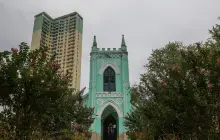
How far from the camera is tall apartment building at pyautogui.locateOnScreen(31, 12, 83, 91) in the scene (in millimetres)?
69750

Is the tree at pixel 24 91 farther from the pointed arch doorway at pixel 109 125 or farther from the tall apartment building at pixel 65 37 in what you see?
the tall apartment building at pixel 65 37

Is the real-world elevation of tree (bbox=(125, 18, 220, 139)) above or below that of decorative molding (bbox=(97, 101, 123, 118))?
below

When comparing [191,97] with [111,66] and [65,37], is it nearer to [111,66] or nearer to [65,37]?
[111,66]

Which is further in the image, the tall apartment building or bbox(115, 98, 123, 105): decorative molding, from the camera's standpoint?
the tall apartment building

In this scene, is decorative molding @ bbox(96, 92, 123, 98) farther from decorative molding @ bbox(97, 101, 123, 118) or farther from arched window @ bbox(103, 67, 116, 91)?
arched window @ bbox(103, 67, 116, 91)

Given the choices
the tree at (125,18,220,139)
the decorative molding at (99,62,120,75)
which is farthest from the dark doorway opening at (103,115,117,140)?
the tree at (125,18,220,139)

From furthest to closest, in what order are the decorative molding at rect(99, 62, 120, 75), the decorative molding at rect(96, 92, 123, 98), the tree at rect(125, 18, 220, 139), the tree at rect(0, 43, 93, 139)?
1. the decorative molding at rect(99, 62, 120, 75)
2. the decorative molding at rect(96, 92, 123, 98)
3. the tree at rect(125, 18, 220, 139)
4. the tree at rect(0, 43, 93, 139)

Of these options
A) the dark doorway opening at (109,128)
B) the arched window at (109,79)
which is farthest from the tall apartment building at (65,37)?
the arched window at (109,79)

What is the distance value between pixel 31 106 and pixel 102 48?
22963 millimetres

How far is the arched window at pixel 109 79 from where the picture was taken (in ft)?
93.3

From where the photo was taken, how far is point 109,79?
28828 millimetres

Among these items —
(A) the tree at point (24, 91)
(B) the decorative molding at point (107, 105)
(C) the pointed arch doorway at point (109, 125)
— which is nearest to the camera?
(A) the tree at point (24, 91)

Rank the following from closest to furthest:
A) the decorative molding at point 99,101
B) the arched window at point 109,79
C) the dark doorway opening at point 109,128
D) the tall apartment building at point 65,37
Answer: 1. the decorative molding at point 99,101
2. the arched window at point 109,79
3. the dark doorway opening at point 109,128
4. the tall apartment building at point 65,37

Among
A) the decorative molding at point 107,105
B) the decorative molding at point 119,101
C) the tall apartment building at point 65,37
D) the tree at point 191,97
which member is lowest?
the tree at point 191,97
